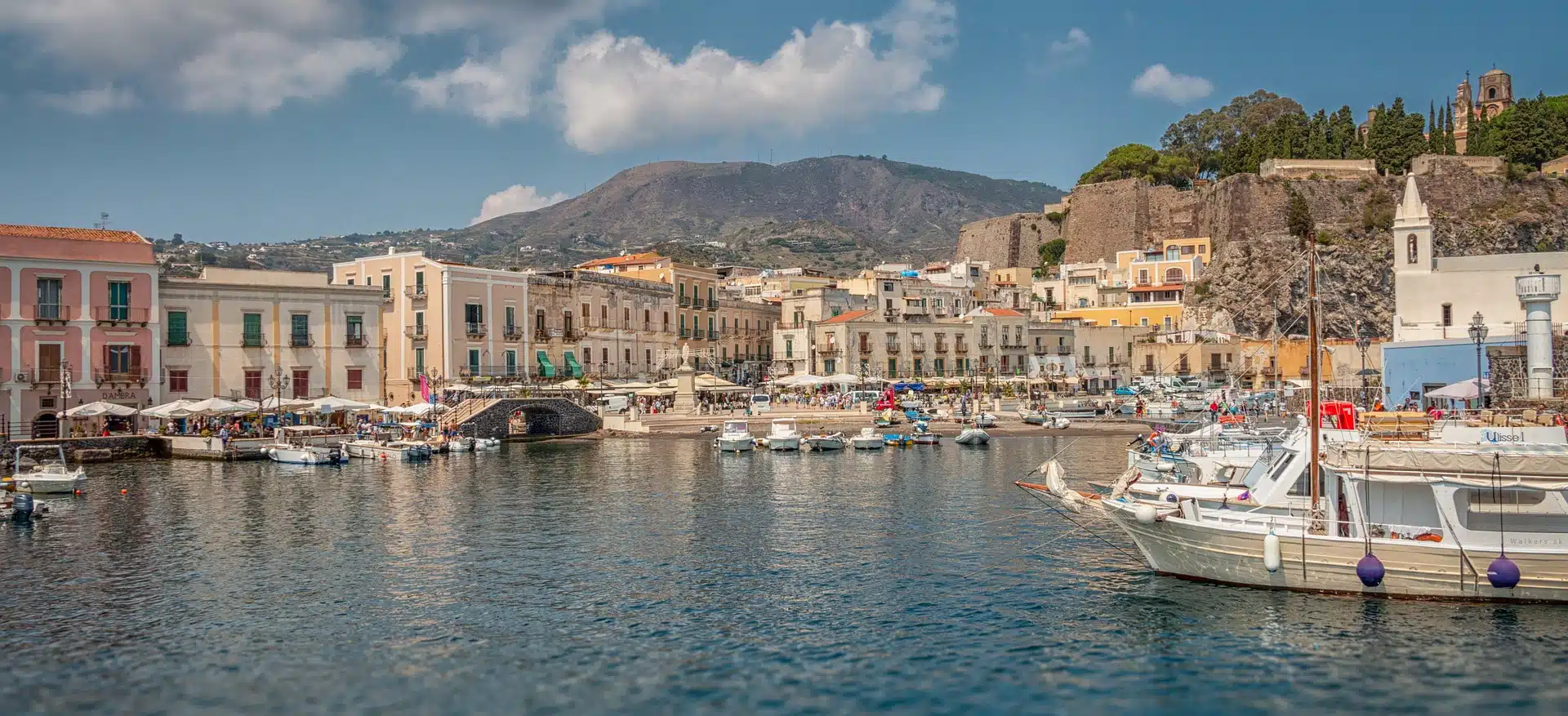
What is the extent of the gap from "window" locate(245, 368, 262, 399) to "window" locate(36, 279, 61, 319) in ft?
28.6

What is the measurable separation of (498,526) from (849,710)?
17.3 m

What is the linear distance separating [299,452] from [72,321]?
12534mm

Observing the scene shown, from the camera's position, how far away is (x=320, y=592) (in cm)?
2238

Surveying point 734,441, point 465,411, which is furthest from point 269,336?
point 734,441

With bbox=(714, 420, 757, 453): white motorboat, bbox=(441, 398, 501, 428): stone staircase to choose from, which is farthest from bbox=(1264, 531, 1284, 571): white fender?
bbox=(441, 398, 501, 428): stone staircase

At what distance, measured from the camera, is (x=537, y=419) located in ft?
202

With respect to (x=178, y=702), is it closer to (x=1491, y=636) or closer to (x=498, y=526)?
(x=498, y=526)

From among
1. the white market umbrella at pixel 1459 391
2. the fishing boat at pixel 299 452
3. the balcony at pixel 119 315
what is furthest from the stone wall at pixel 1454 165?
the balcony at pixel 119 315

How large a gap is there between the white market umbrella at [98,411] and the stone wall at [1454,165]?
90839 mm

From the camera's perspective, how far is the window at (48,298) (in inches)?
1960

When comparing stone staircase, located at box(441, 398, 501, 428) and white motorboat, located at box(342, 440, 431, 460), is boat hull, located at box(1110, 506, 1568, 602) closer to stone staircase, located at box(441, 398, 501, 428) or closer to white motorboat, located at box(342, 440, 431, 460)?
white motorboat, located at box(342, 440, 431, 460)

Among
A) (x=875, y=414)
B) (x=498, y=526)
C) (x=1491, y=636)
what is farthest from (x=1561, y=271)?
(x=498, y=526)

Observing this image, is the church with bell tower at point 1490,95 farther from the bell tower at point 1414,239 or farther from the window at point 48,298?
the window at point 48,298

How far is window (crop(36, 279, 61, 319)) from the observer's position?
49781mm
